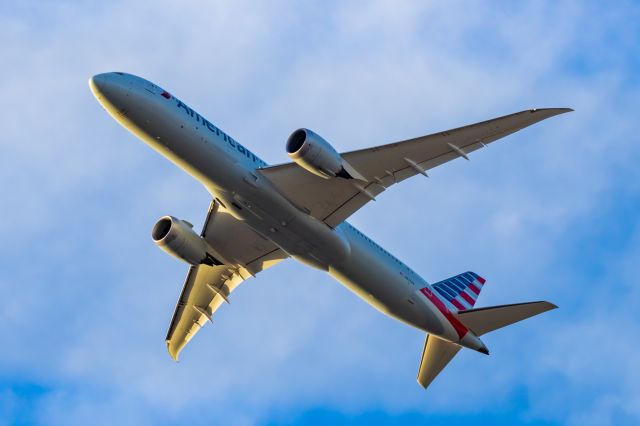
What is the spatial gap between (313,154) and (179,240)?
9213mm

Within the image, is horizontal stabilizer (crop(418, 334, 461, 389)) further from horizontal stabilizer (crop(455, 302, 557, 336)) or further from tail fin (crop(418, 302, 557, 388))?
horizontal stabilizer (crop(455, 302, 557, 336))

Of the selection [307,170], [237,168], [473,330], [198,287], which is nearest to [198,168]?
[237,168]

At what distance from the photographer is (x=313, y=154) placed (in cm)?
3672

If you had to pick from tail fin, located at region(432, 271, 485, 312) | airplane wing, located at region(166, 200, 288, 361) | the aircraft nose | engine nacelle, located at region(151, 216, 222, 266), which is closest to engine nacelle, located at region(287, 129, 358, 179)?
airplane wing, located at region(166, 200, 288, 361)

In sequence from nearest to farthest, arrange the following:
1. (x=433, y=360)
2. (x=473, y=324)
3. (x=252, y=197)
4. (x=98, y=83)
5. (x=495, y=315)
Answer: (x=98, y=83), (x=252, y=197), (x=495, y=315), (x=473, y=324), (x=433, y=360)

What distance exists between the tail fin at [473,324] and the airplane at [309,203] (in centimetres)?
5

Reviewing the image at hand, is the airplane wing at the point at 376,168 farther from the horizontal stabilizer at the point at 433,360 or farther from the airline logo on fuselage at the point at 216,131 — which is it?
the horizontal stabilizer at the point at 433,360

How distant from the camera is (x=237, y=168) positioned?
1485 inches

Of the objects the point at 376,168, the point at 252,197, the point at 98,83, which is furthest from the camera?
the point at 376,168

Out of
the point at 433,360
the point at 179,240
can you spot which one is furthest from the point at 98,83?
the point at 433,360

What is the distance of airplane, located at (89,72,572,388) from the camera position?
121 feet

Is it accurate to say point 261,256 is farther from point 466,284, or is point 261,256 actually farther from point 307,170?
point 466,284

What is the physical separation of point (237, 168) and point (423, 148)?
301 inches

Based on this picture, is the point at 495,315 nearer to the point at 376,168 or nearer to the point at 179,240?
the point at 376,168
